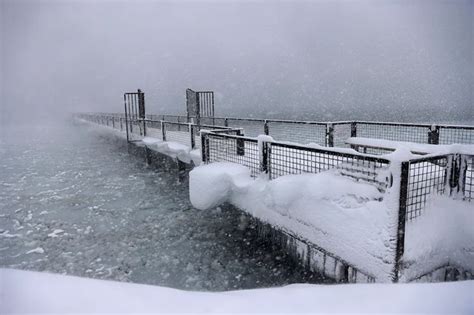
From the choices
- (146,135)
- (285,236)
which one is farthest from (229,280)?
(146,135)

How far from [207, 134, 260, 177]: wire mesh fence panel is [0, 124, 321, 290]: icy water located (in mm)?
1436

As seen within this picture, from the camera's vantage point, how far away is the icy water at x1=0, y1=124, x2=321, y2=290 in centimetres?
643

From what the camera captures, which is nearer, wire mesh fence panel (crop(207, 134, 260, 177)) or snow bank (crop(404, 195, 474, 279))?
snow bank (crop(404, 195, 474, 279))

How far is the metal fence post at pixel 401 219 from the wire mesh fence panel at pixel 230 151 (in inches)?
158

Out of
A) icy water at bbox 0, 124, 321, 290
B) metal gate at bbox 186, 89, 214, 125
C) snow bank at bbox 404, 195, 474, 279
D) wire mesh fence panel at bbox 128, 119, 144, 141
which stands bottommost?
icy water at bbox 0, 124, 321, 290

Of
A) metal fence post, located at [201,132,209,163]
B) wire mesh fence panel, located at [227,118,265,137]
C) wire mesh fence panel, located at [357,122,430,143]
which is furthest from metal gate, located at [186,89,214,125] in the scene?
wire mesh fence panel, located at [357,122,430,143]

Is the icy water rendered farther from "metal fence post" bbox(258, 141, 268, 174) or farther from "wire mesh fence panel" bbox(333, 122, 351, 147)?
"wire mesh fence panel" bbox(333, 122, 351, 147)

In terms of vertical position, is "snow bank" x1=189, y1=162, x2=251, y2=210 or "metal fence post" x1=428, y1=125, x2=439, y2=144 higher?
"metal fence post" x1=428, y1=125, x2=439, y2=144

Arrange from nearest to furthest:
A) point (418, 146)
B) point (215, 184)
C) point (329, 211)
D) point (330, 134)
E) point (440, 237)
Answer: point (440, 237), point (329, 211), point (418, 146), point (215, 184), point (330, 134)

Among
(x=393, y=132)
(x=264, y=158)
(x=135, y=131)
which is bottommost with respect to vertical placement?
(x=135, y=131)

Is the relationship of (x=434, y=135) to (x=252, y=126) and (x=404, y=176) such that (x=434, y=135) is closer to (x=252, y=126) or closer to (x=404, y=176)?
(x=404, y=176)

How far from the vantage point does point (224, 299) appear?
3.25 m

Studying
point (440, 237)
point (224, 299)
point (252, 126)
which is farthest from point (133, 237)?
point (252, 126)

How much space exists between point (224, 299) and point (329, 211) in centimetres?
262
